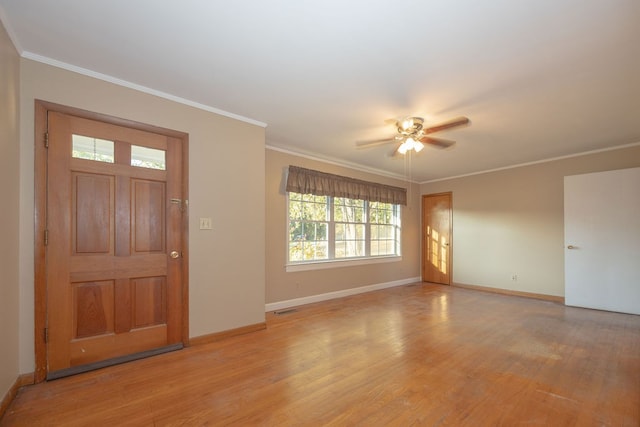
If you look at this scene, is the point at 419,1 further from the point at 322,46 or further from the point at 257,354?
the point at 257,354

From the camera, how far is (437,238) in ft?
21.7

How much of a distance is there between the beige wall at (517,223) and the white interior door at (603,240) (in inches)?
15.1

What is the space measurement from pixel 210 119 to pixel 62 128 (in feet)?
4.02

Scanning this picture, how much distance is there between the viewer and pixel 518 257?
5.32m

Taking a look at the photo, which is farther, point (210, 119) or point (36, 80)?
point (210, 119)

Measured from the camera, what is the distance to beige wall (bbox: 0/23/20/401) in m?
1.83

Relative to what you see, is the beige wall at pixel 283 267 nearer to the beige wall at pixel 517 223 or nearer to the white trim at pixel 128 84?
the white trim at pixel 128 84

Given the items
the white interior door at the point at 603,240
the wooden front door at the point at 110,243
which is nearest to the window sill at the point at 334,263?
the wooden front door at the point at 110,243

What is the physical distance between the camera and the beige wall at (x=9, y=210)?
1832mm

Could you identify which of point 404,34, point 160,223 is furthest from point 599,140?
point 160,223

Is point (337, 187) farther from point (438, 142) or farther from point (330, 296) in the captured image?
point (438, 142)

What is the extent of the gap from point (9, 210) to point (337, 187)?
12.8 feet

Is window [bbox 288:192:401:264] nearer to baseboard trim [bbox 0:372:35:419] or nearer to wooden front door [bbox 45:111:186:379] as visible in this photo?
wooden front door [bbox 45:111:186:379]

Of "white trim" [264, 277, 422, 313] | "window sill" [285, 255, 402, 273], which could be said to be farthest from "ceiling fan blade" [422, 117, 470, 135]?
"white trim" [264, 277, 422, 313]
